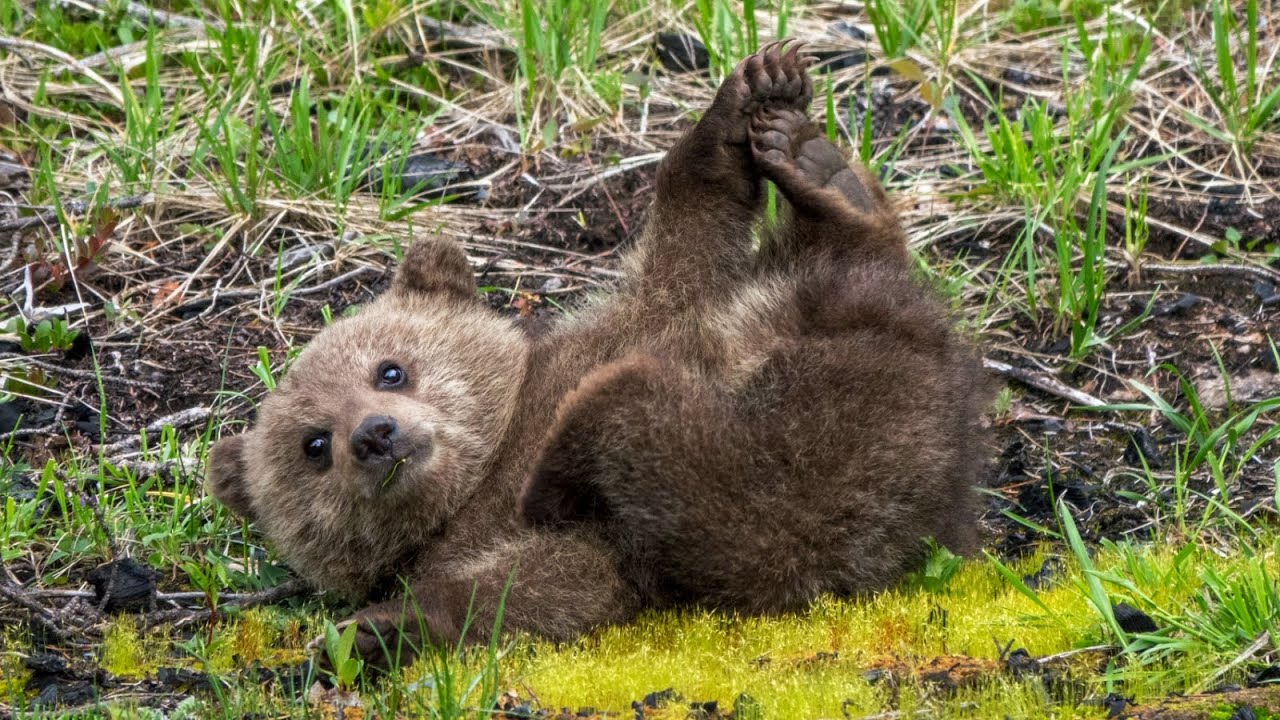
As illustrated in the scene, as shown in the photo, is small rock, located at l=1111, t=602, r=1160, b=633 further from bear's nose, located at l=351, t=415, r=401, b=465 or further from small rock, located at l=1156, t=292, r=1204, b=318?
small rock, located at l=1156, t=292, r=1204, b=318

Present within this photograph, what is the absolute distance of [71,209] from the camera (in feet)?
25.5

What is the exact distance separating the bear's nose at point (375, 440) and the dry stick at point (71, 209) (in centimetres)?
316

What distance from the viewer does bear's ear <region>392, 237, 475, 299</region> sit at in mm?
6070

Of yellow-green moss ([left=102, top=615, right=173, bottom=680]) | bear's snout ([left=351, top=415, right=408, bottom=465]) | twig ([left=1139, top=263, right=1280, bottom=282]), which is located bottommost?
yellow-green moss ([left=102, top=615, right=173, bottom=680])

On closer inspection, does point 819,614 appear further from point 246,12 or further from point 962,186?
point 246,12

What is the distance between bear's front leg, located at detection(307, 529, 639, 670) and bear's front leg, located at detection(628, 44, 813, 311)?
1222mm

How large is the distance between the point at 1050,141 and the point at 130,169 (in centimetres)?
472

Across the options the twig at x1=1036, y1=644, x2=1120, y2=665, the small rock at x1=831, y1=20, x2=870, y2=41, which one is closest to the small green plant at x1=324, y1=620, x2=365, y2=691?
the twig at x1=1036, y1=644, x2=1120, y2=665

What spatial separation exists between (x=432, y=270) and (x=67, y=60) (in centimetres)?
377

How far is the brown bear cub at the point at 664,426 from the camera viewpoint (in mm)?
4832

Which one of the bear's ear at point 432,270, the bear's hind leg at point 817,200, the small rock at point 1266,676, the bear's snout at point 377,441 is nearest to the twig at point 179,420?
the bear's ear at point 432,270

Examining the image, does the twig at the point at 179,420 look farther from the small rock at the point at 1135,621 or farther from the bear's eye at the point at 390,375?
the small rock at the point at 1135,621

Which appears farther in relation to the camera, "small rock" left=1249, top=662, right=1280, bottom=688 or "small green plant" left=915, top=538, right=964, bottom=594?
"small green plant" left=915, top=538, right=964, bottom=594

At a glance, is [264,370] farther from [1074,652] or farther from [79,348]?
[1074,652]
